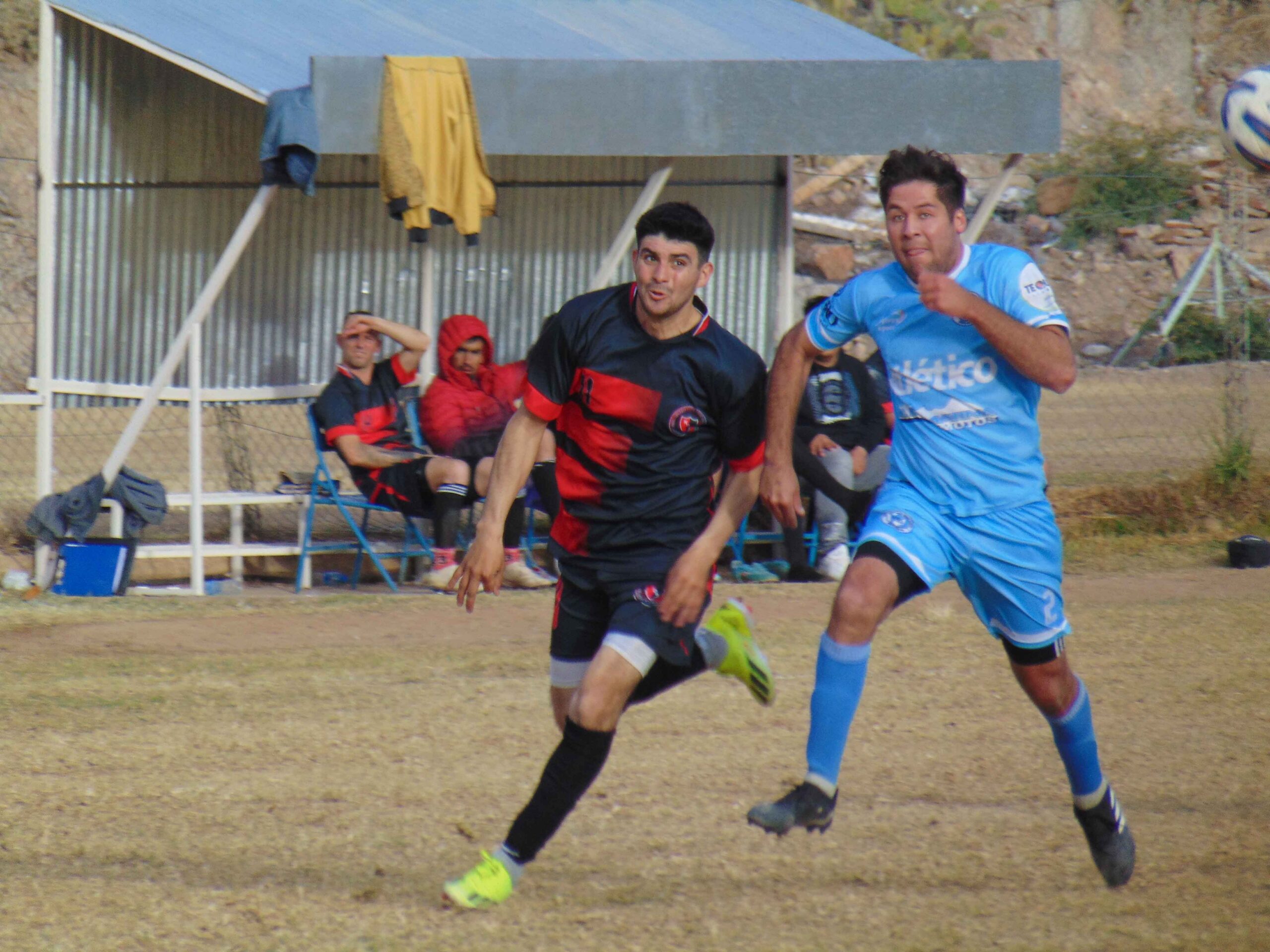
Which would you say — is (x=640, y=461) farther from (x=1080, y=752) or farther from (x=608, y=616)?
(x=1080, y=752)

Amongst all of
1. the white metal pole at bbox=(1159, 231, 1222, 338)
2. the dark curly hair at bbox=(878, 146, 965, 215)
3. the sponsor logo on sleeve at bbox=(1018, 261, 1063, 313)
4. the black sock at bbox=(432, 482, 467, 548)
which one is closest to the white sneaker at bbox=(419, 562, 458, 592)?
the black sock at bbox=(432, 482, 467, 548)

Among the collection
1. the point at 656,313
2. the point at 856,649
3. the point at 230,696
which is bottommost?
the point at 230,696

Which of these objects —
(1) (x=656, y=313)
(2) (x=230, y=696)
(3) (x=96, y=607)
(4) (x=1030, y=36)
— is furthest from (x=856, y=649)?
(4) (x=1030, y=36)

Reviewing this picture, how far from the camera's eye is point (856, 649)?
422 cm

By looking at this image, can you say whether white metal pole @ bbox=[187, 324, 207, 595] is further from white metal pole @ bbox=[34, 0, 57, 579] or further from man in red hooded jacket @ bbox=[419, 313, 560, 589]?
man in red hooded jacket @ bbox=[419, 313, 560, 589]

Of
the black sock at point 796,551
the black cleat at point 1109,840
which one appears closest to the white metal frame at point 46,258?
the black sock at point 796,551

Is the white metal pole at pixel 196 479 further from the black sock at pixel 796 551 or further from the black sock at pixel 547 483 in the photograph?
the black sock at pixel 796 551

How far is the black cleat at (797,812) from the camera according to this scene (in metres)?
4.04

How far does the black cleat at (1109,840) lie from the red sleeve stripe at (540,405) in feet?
6.14

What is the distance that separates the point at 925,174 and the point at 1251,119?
5040 millimetres

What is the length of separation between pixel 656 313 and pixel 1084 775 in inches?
70.7

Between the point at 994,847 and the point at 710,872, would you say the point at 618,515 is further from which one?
the point at 994,847

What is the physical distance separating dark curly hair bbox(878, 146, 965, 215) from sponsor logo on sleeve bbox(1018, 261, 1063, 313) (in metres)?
0.27

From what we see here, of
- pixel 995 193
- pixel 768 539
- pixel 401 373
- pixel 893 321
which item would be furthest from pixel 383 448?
pixel 893 321
